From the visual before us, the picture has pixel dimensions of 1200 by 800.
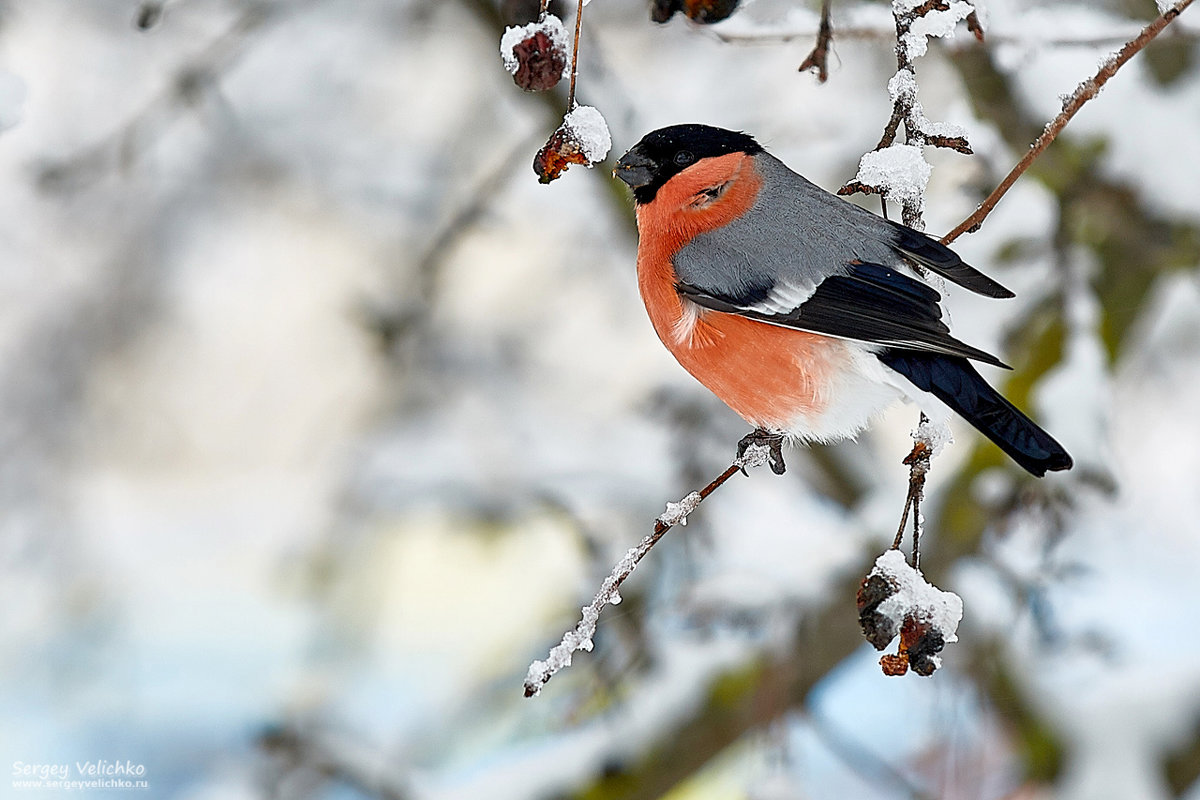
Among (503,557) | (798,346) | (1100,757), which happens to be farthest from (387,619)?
(798,346)

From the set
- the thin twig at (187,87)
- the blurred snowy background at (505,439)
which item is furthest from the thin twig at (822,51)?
the thin twig at (187,87)

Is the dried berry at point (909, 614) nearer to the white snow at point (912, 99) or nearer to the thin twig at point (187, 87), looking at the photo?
the white snow at point (912, 99)

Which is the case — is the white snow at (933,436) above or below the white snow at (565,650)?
above

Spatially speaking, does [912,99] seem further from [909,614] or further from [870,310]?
[909,614]

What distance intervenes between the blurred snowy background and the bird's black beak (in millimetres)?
260

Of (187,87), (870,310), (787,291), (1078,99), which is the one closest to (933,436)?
(870,310)

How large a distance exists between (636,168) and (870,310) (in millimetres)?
513

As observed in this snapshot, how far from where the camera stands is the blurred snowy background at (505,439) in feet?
8.53

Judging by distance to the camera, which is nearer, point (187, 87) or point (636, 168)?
point (636, 168)

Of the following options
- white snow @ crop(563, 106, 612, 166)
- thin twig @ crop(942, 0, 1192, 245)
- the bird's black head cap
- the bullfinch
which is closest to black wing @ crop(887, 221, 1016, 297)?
the bullfinch

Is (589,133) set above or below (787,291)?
above

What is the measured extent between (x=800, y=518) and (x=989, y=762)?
1.00 meters

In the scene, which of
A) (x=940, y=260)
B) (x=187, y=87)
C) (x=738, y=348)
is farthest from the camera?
(x=187, y=87)

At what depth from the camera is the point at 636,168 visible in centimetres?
182
